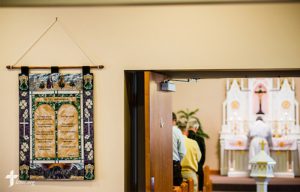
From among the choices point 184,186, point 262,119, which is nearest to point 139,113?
point 184,186

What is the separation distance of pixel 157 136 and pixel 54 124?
98 centimetres

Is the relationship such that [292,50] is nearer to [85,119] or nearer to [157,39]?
[157,39]

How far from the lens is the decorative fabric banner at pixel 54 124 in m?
5.97

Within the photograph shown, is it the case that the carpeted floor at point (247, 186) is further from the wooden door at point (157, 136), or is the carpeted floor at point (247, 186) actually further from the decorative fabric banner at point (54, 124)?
the decorative fabric banner at point (54, 124)

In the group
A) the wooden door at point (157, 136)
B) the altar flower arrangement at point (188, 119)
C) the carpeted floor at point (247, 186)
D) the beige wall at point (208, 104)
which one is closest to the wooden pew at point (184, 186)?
the wooden door at point (157, 136)

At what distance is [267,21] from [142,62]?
122 cm

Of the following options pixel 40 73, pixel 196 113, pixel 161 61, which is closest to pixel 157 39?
pixel 161 61

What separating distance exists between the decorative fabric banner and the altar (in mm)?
8011

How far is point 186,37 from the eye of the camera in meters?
5.93

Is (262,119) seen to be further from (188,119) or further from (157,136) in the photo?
(157,136)

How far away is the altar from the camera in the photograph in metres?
13.5

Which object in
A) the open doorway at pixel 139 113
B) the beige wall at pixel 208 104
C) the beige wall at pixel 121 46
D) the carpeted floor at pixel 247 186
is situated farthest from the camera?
the beige wall at pixel 208 104

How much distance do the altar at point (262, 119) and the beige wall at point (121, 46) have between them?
776 centimetres

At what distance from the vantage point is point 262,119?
1379cm
